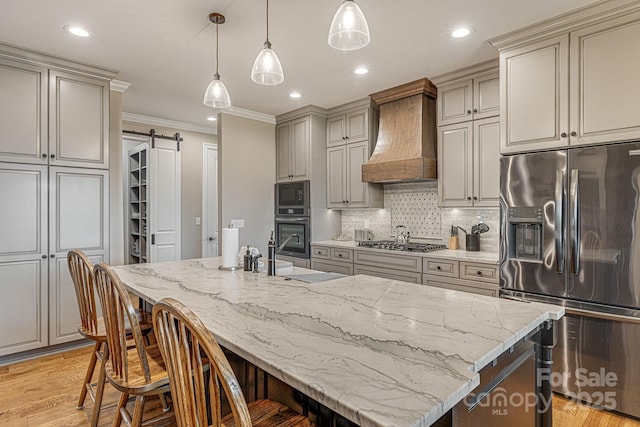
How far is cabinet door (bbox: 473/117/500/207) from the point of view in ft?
10.1

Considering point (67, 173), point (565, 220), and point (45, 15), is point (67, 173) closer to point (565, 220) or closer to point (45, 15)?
point (45, 15)

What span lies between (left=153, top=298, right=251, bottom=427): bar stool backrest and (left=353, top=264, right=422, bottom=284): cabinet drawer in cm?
263

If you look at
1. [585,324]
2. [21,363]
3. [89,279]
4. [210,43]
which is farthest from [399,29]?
[21,363]

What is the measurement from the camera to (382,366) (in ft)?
3.01

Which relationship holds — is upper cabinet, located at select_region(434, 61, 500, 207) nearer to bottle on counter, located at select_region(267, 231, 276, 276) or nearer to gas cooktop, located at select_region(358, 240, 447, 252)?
gas cooktop, located at select_region(358, 240, 447, 252)

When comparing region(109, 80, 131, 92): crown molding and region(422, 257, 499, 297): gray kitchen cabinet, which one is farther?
region(109, 80, 131, 92): crown molding

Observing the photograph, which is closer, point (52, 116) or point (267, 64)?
point (267, 64)

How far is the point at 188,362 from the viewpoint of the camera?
3.24 ft

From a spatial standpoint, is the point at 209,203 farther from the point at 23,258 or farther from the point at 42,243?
the point at 23,258

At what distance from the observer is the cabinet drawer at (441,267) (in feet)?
10.1

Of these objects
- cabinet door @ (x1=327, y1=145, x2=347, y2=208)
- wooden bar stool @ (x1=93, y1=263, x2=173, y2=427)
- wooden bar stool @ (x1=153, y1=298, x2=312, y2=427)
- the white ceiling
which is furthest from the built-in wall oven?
wooden bar stool @ (x1=153, y1=298, x2=312, y2=427)

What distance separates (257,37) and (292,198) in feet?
7.56

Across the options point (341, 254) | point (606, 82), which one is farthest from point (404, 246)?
point (606, 82)

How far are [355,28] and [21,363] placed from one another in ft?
11.8
